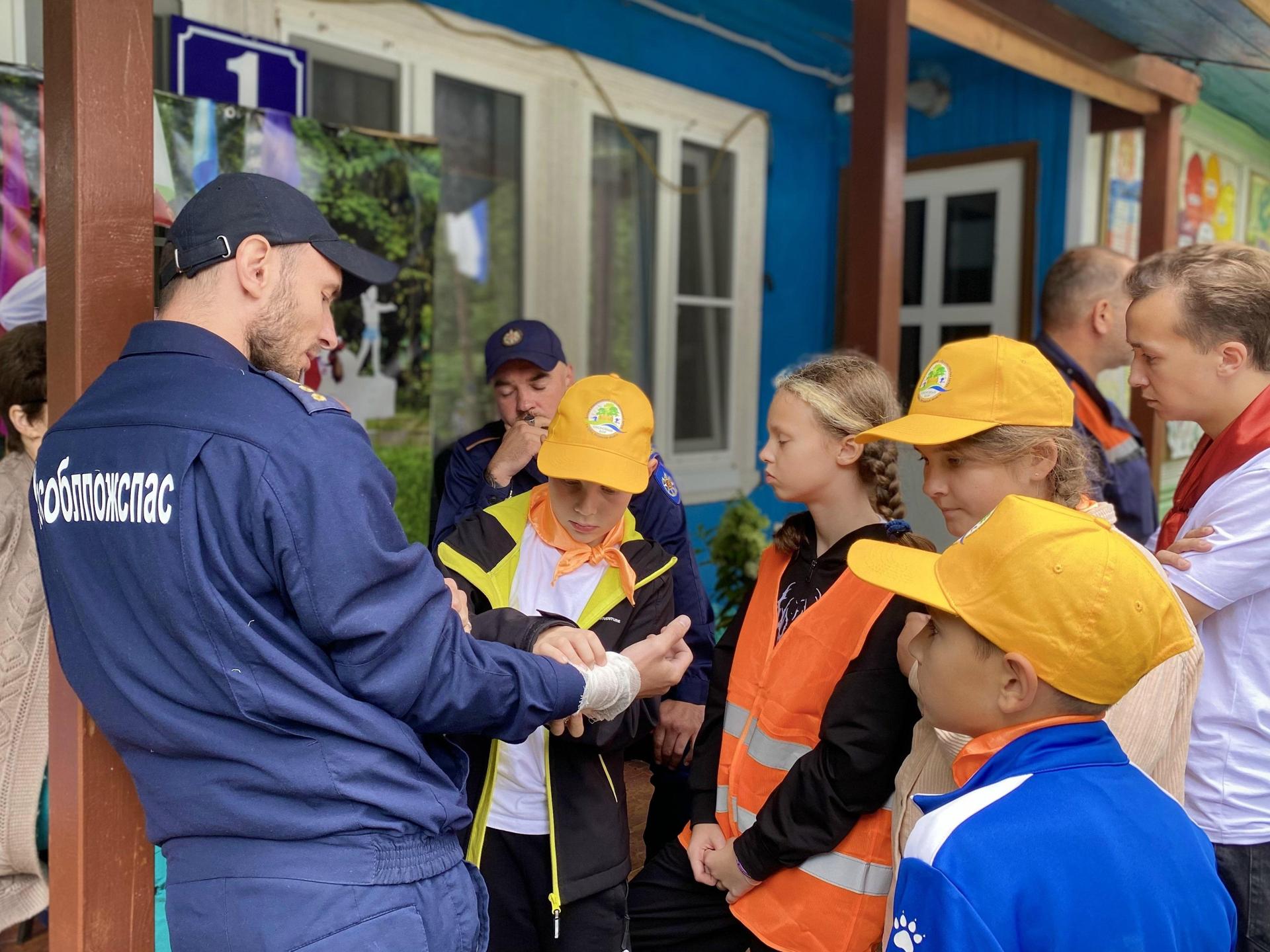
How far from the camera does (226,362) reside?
4.52 ft

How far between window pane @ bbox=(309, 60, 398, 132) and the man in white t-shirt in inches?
128

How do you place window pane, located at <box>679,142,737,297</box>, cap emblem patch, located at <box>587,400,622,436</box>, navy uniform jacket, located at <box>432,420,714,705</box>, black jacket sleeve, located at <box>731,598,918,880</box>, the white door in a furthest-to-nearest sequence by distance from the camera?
the white door, window pane, located at <box>679,142,737,297</box>, navy uniform jacket, located at <box>432,420,714,705</box>, cap emblem patch, located at <box>587,400,622,436</box>, black jacket sleeve, located at <box>731,598,918,880</box>

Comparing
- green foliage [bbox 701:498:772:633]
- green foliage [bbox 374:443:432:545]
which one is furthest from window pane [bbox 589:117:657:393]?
green foliage [bbox 374:443:432:545]

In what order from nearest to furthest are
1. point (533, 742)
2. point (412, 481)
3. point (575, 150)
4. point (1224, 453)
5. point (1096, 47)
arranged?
point (1224, 453) → point (533, 742) → point (412, 481) → point (1096, 47) → point (575, 150)

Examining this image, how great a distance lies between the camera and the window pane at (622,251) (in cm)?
527

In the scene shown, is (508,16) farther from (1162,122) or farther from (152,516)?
(152,516)

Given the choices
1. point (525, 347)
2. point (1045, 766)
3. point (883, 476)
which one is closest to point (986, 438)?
point (883, 476)

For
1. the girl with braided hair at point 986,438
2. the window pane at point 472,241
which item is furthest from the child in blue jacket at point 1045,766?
the window pane at point 472,241

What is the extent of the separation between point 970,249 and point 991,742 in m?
5.50

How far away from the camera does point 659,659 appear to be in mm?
1811

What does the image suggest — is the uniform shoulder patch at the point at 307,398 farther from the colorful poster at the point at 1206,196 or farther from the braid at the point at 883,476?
the colorful poster at the point at 1206,196

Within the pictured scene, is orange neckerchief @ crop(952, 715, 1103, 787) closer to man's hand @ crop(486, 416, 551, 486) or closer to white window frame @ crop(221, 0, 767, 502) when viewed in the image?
man's hand @ crop(486, 416, 551, 486)

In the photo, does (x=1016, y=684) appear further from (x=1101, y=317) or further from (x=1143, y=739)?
(x=1101, y=317)

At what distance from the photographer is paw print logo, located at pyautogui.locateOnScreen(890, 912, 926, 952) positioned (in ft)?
3.74
